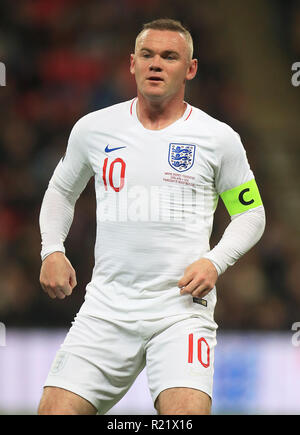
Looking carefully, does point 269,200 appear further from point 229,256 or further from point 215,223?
point 229,256

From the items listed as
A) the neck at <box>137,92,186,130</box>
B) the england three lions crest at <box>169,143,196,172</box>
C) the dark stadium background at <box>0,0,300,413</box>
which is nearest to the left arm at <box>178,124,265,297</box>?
the england three lions crest at <box>169,143,196,172</box>

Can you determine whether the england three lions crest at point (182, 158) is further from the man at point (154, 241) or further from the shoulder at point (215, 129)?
the shoulder at point (215, 129)

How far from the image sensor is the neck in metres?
4.17

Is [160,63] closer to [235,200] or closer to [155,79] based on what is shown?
[155,79]

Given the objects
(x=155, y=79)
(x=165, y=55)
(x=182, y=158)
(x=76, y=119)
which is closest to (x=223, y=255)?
(x=182, y=158)

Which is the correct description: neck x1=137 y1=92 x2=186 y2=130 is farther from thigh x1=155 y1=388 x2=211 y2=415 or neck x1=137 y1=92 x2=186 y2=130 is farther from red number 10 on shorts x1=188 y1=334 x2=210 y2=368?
thigh x1=155 y1=388 x2=211 y2=415

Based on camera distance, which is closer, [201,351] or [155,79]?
[201,351]

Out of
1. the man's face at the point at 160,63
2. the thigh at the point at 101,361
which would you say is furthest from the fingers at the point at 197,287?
the man's face at the point at 160,63

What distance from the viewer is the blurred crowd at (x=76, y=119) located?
8789 mm

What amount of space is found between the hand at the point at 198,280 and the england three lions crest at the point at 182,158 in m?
0.48

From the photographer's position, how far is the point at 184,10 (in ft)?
37.6

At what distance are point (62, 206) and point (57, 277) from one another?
473 mm

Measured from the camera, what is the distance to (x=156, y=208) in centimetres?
404

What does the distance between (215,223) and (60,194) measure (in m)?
5.10
